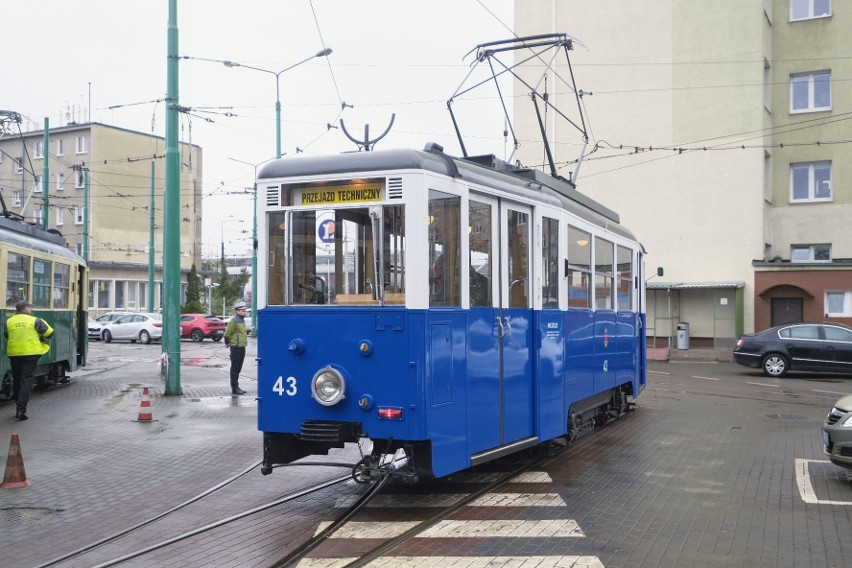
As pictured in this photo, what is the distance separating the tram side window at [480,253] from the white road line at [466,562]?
2.51m

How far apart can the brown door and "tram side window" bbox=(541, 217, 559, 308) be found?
24.2 meters

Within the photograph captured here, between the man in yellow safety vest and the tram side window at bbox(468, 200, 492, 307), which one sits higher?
the tram side window at bbox(468, 200, 492, 307)

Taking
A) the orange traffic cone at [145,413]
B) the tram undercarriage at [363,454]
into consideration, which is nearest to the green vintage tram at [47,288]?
the orange traffic cone at [145,413]

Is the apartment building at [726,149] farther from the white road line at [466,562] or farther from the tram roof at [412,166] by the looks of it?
the white road line at [466,562]

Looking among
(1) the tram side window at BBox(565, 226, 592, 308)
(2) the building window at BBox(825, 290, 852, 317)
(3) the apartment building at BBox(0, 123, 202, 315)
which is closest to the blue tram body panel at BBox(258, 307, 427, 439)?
(1) the tram side window at BBox(565, 226, 592, 308)

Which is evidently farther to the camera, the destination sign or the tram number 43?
the tram number 43

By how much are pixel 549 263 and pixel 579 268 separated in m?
1.22

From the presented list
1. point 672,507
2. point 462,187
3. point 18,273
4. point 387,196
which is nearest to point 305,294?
point 387,196

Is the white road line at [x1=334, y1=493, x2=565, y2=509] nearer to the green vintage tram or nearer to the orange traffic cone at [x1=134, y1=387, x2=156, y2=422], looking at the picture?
the orange traffic cone at [x1=134, y1=387, x2=156, y2=422]

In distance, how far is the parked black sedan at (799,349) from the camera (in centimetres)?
2334

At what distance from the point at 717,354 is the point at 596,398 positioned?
2061cm

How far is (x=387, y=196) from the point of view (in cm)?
745

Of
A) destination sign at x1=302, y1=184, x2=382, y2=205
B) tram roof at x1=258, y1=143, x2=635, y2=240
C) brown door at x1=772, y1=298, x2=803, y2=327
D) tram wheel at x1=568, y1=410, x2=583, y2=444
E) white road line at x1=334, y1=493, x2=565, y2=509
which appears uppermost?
tram roof at x1=258, y1=143, x2=635, y2=240

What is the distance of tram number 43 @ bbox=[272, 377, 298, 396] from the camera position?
7.70m
